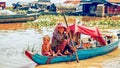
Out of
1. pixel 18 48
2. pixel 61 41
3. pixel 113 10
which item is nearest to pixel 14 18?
pixel 113 10

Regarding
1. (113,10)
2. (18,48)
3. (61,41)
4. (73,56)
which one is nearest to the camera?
(61,41)

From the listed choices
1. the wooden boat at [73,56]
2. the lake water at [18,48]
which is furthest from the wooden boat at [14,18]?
the wooden boat at [73,56]

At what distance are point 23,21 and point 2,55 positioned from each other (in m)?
20.2

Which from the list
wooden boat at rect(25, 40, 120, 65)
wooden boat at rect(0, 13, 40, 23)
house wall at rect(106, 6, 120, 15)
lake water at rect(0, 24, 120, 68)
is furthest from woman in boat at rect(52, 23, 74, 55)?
house wall at rect(106, 6, 120, 15)

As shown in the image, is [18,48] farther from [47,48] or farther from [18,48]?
[47,48]

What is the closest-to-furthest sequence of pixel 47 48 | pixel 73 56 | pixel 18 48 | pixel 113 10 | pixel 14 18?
pixel 47 48 → pixel 73 56 → pixel 18 48 → pixel 14 18 → pixel 113 10

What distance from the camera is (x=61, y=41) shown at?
1496cm

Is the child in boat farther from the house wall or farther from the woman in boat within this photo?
the house wall

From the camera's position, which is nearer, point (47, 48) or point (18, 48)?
point (47, 48)

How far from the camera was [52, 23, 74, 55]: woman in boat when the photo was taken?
49.1ft

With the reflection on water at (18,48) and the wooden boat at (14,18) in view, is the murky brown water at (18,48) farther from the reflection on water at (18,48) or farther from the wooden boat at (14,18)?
the wooden boat at (14,18)

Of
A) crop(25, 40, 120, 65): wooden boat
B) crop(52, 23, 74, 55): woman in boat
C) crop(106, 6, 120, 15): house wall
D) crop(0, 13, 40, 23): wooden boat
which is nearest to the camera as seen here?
crop(25, 40, 120, 65): wooden boat

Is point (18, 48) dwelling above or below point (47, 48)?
below

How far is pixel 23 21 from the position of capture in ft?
123
